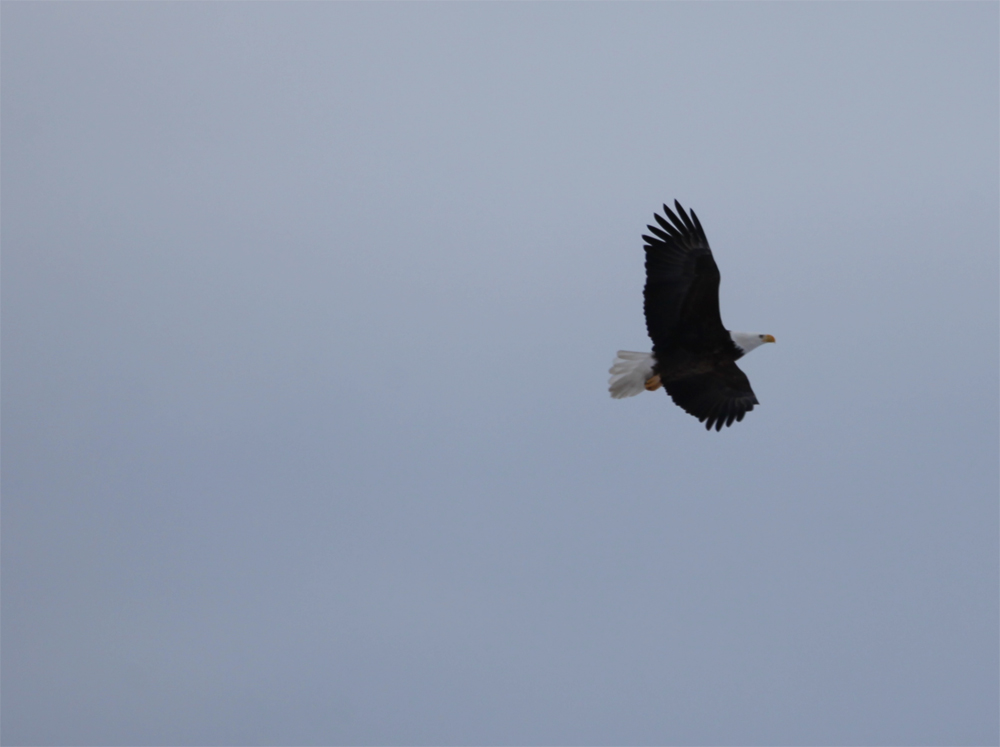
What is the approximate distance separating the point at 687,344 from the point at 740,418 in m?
1.03

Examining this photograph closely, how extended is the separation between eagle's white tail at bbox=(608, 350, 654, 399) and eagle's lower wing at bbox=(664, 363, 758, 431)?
0.40 meters

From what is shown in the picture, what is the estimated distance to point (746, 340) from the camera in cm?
1517

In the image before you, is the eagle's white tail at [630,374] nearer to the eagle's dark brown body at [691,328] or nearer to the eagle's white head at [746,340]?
the eagle's dark brown body at [691,328]

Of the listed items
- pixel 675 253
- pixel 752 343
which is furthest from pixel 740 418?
pixel 675 253

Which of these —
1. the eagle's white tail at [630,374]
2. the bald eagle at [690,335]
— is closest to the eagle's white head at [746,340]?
the bald eagle at [690,335]

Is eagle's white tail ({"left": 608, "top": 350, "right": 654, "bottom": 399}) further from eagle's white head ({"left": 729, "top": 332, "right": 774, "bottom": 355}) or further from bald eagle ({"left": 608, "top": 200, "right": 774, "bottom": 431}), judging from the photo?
eagle's white head ({"left": 729, "top": 332, "right": 774, "bottom": 355})

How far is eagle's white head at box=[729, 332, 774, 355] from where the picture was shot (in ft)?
49.7

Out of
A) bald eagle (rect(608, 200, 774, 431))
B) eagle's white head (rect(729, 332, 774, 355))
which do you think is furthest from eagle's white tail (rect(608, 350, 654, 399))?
eagle's white head (rect(729, 332, 774, 355))

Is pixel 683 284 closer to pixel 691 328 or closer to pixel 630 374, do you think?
pixel 691 328

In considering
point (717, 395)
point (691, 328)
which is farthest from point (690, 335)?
point (717, 395)

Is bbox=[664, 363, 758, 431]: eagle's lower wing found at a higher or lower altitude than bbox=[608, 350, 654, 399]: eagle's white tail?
lower

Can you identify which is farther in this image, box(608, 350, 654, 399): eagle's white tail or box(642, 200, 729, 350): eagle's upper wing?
box(608, 350, 654, 399): eagle's white tail

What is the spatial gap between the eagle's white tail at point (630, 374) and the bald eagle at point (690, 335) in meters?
0.01

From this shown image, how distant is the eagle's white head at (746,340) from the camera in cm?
1516
